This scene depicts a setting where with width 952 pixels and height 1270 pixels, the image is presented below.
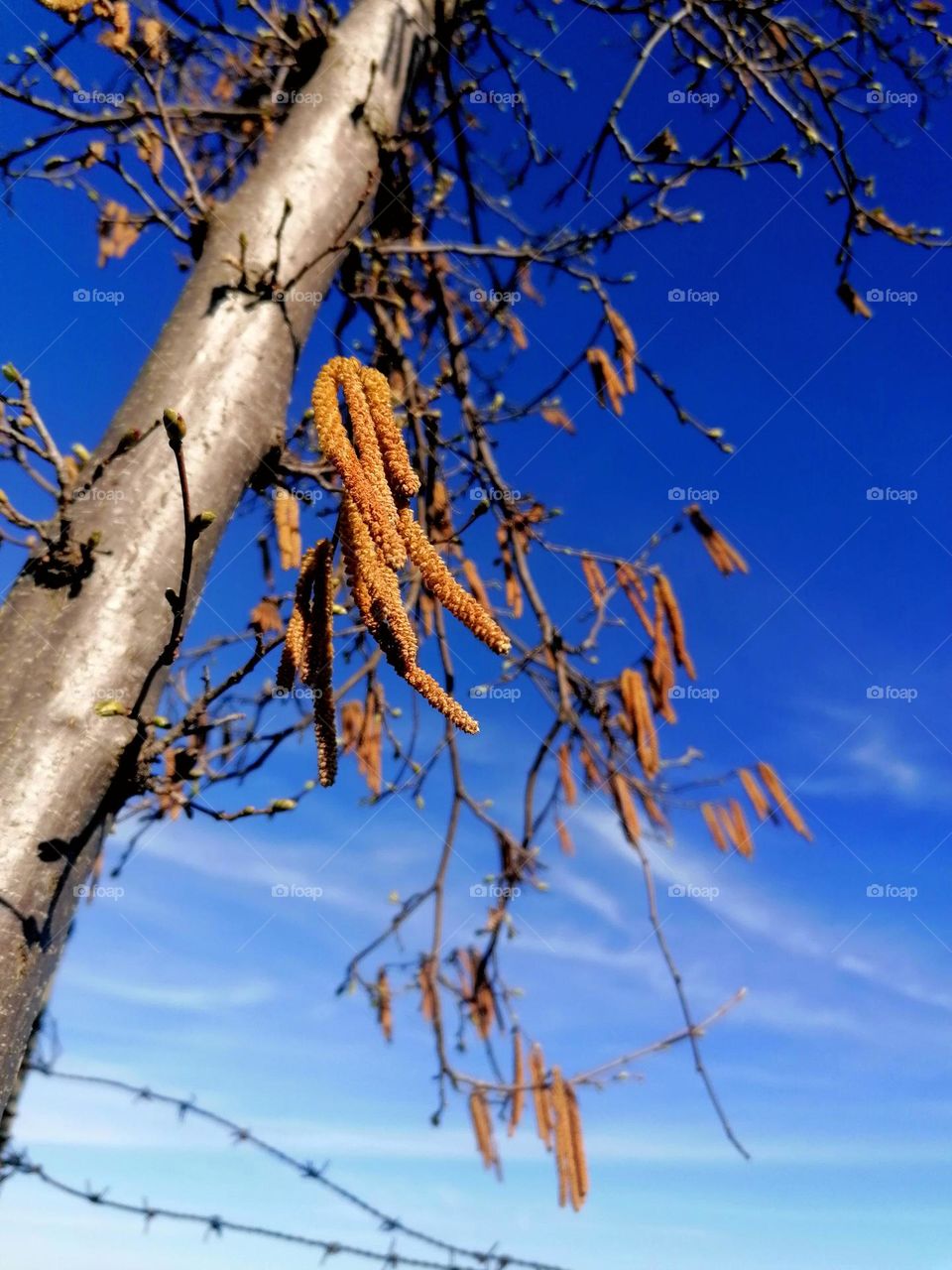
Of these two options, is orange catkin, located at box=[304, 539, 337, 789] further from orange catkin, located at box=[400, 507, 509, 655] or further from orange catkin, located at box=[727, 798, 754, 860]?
orange catkin, located at box=[727, 798, 754, 860]

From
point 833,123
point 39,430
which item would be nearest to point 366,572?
point 39,430

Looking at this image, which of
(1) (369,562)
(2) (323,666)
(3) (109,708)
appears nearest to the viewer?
(1) (369,562)

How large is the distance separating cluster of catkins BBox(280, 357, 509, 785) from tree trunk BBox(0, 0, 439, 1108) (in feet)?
1.62

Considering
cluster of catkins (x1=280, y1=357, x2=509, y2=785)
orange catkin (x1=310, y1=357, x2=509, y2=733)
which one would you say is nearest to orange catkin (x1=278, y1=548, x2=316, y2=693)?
cluster of catkins (x1=280, y1=357, x2=509, y2=785)

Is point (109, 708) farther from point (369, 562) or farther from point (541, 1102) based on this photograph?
point (541, 1102)

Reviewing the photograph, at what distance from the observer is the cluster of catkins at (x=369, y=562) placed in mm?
882

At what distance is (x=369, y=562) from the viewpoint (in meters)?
0.90

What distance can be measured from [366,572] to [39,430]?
979 millimetres

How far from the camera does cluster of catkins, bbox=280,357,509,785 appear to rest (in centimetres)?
88

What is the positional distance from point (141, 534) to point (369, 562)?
0.80 meters

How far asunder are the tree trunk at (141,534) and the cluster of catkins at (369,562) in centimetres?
49

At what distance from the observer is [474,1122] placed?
2.96m

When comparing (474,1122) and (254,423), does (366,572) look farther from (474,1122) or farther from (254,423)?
(474,1122)

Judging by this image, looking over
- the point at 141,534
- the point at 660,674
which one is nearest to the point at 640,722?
the point at 660,674
